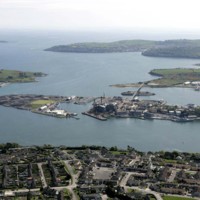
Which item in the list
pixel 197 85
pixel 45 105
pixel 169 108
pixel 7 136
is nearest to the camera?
pixel 7 136

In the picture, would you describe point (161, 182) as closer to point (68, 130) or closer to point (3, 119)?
point (68, 130)

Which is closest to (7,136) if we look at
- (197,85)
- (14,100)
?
(14,100)

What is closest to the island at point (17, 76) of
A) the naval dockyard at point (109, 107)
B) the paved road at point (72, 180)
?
the naval dockyard at point (109, 107)

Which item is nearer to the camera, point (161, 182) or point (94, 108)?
point (161, 182)

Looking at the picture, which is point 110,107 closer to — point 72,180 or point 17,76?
point 72,180

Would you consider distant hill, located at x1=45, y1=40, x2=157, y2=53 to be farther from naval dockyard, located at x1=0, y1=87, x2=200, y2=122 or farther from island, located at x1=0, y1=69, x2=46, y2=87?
naval dockyard, located at x1=0, y1=87, x2=200, y2=122

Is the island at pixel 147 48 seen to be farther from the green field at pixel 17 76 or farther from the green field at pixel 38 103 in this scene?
the green field at pixel 38 103

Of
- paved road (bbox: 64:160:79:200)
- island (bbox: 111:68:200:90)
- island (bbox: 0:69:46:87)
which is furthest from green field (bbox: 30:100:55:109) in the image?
paved road (bbox: 64:160:79:200)
